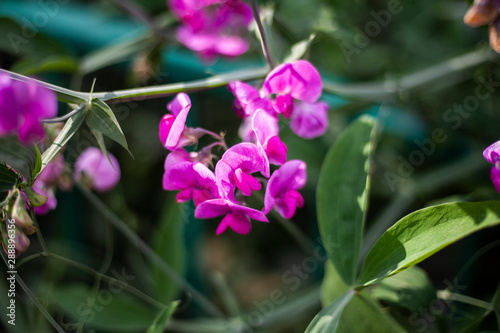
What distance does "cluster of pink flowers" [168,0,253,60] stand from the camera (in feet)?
3.64

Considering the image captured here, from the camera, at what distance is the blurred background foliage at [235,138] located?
3.83 feet

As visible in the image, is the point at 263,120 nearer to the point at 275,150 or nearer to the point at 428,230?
the point at 275,150

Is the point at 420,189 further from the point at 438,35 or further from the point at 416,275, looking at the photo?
the point at 438,35

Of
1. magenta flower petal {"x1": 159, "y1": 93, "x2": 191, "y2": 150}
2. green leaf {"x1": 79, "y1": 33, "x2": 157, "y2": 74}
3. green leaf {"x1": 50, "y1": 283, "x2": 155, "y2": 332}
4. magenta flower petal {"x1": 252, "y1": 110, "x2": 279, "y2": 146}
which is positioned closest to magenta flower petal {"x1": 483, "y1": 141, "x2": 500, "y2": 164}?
magenta flower petal {"x1": 252, "y1": 110, "x2": 279, "y2": 146}

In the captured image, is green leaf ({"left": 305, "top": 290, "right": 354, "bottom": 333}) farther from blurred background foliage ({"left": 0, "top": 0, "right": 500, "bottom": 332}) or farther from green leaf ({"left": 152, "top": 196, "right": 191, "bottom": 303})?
green leaf ({"left": 152, "top": 196, "right": 191, "bottom": 303})

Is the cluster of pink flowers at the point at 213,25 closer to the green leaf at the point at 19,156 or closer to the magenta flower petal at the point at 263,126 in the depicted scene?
the magenta flower petal at the point at 263,126

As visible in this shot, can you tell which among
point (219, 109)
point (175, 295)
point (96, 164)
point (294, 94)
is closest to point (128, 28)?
point (219, 109)

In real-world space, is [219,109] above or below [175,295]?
above

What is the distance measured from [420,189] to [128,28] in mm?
1032

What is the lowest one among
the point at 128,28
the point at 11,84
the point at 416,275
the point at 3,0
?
the point at 416,275

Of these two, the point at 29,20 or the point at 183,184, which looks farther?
the point at 29,20

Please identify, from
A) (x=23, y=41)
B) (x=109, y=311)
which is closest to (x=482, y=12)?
(x=109, y=311)

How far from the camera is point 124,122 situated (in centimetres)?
189

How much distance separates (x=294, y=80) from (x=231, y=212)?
0.21 meters
